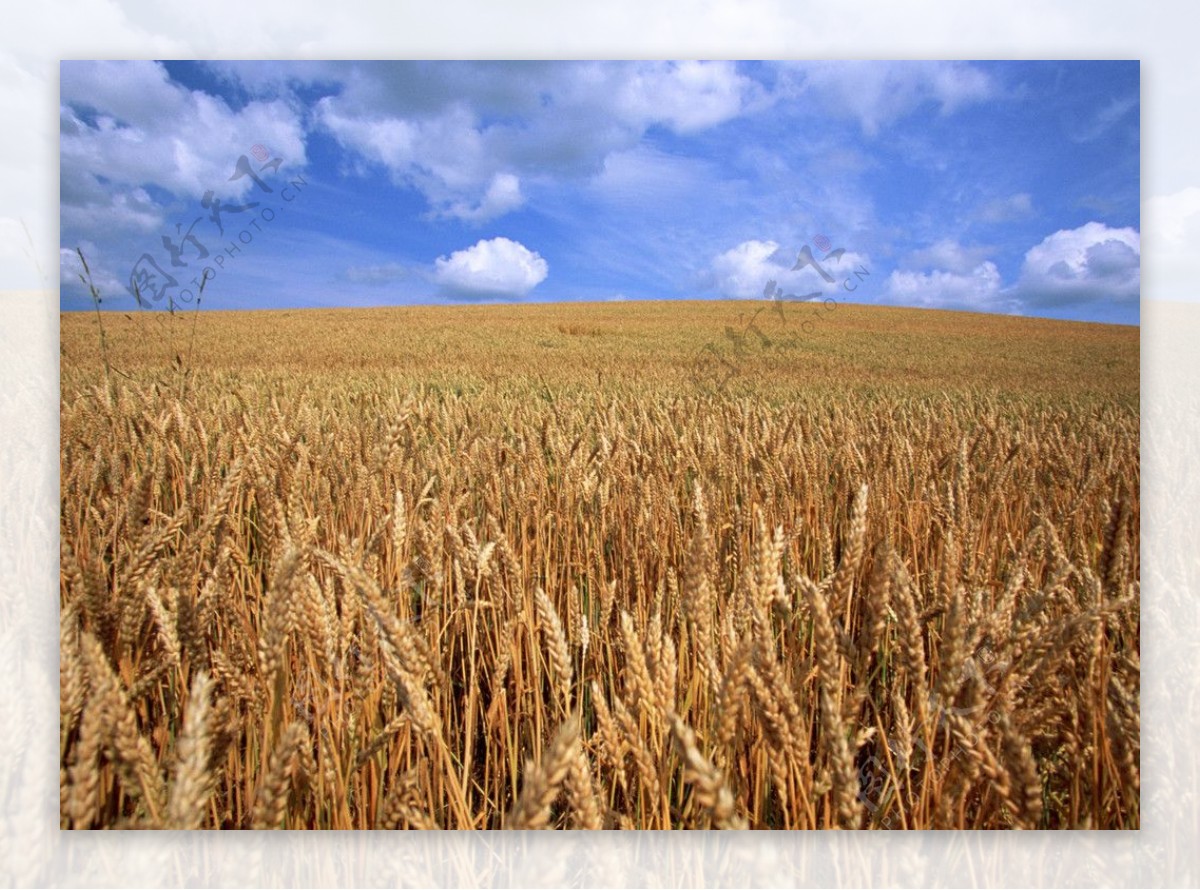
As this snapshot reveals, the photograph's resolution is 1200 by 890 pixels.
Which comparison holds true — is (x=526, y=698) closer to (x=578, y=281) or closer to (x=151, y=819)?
(x=151, y=819)

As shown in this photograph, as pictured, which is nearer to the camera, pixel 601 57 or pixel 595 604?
pixel 595 604

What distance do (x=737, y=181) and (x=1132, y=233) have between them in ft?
3.37

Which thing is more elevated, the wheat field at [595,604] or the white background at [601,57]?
the white background at [601,57]

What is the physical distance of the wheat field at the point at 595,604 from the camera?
33.3 inches

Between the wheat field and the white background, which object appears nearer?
the wheat field

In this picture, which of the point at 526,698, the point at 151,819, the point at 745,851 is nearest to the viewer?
the point at 151,819

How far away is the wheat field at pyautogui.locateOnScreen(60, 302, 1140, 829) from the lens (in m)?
0.84

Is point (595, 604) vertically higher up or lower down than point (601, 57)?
lower down

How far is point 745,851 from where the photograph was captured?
1256 millimetres

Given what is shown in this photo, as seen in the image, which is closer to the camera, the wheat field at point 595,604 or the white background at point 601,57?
the wheat field at point 595,604

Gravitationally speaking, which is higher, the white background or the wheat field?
the white background

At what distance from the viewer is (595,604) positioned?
1.69 metres

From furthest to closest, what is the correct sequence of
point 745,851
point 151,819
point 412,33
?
1. point 412,33
2. point 745,851
3. point 151,819

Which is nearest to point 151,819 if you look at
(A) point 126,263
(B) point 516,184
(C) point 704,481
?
(C) point 704,481
